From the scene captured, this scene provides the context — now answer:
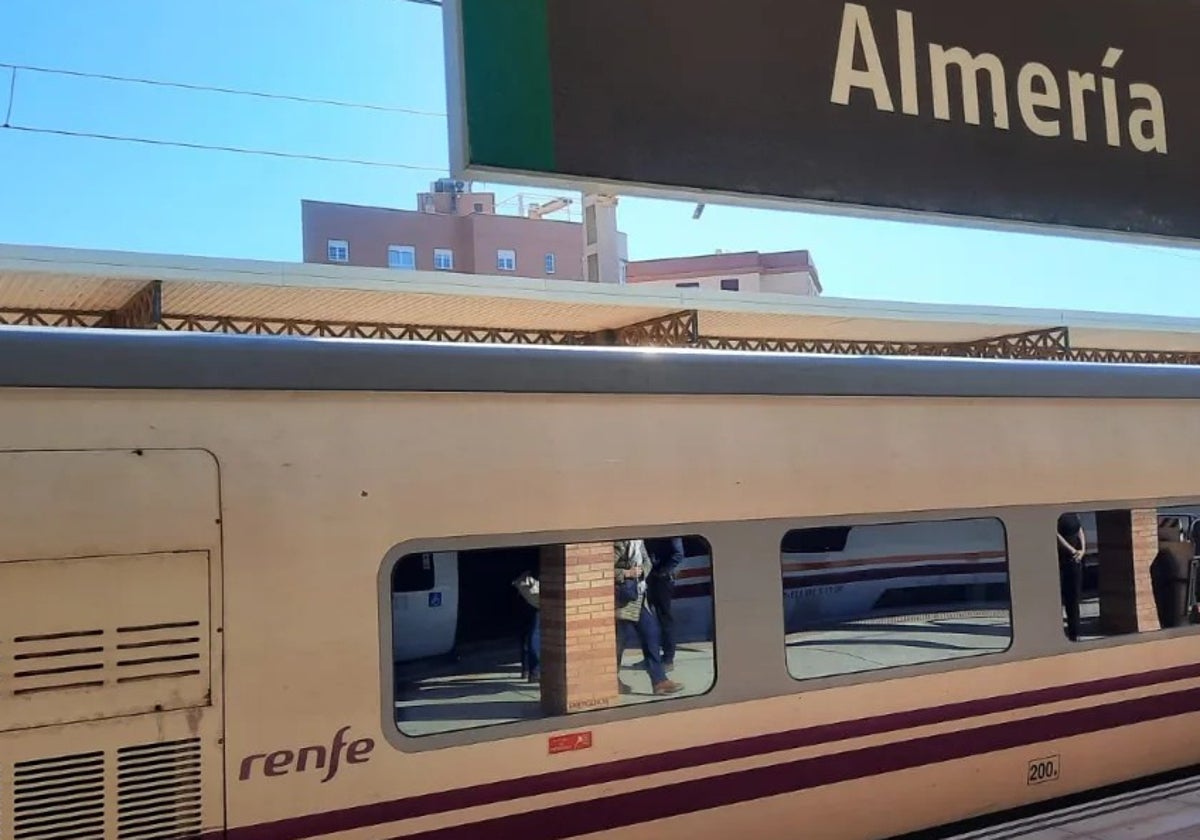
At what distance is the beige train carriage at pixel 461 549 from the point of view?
3.18 meters

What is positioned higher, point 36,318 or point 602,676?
point 36,318

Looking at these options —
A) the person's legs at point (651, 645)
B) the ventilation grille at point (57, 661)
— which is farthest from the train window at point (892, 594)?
the ventilation grille at point (57, 661)

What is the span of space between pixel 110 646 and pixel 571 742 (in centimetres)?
156

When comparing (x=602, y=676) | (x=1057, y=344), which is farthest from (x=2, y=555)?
(x=1057, y=344)

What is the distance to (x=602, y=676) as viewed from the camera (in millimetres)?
3994

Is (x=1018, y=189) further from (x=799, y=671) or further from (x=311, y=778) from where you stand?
(x=311, y=778)

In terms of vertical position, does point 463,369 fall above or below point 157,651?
above

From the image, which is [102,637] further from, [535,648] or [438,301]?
[438,301]

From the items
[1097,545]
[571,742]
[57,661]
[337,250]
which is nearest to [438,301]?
[1097,545]

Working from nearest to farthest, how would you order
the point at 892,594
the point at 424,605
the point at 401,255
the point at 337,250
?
1. the point at 424,605
2. the point at 892,594
3. the point at 337,250
4. the point at 401,255

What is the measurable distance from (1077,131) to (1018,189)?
37 centimetres

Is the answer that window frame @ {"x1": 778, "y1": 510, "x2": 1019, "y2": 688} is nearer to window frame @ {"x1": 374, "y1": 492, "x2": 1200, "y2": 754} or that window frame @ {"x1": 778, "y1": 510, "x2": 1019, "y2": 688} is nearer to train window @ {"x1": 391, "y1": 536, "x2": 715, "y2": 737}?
window frame @ {"x1": 374, "y1": 492, "x2": 1200, "y2": 754}

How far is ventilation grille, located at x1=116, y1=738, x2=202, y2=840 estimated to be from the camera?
3148 mm

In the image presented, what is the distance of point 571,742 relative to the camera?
3.83 meters
